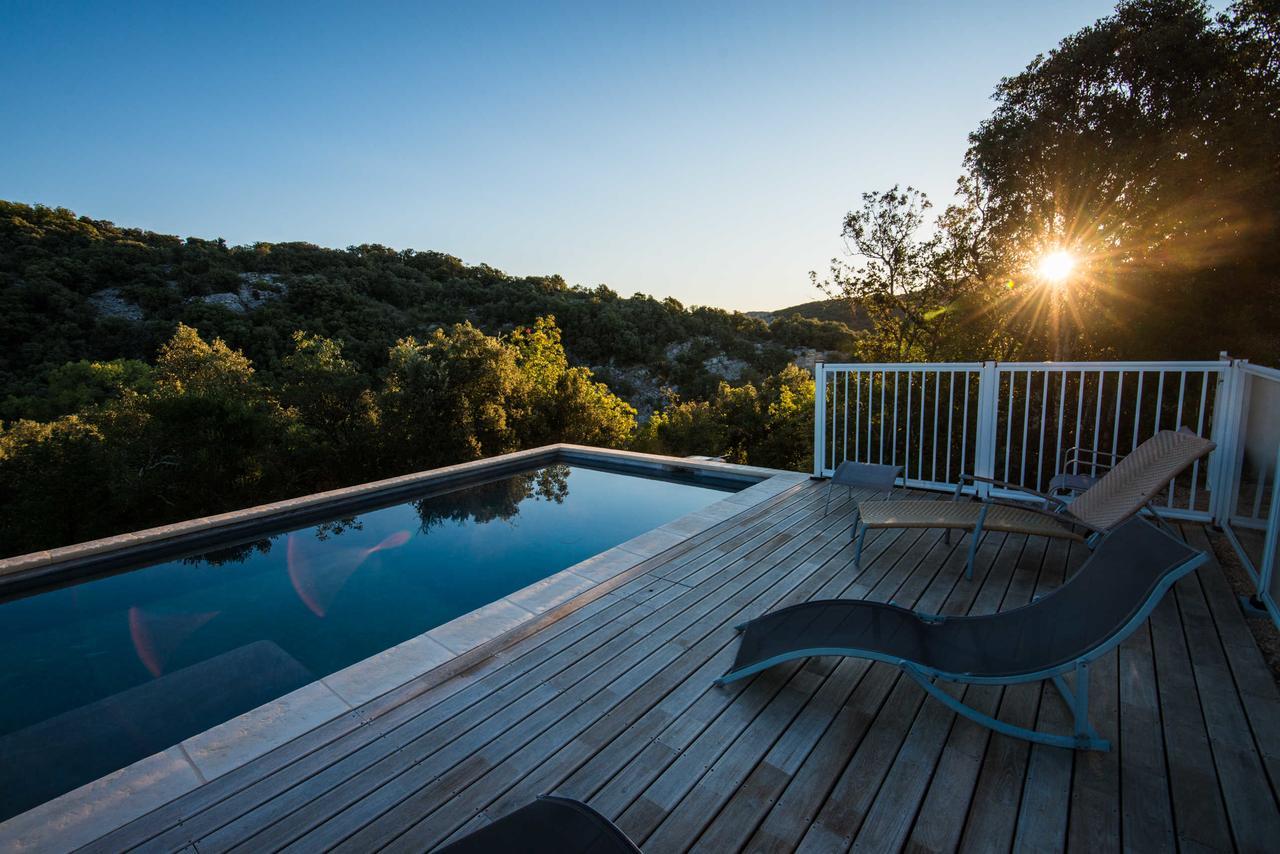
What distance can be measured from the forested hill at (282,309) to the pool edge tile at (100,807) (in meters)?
12.0

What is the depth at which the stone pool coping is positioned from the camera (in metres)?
1.62

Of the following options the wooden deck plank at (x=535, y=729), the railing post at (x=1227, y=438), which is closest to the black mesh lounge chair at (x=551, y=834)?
the wooden deck plank at (x=535, y=729)

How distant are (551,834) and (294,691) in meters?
1.59

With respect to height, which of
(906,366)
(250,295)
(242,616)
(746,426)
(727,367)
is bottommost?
(746,426)

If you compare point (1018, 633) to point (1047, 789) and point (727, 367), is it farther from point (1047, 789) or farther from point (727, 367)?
point (727, 367)

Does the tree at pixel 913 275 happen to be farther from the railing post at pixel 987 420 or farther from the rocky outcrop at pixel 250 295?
the rocky outcrop at pixel 250 295

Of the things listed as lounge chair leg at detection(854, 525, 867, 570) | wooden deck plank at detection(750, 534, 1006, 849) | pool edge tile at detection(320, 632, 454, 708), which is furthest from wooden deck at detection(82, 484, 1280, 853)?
lounge chair leg at detection(854, 525, 867, 570)

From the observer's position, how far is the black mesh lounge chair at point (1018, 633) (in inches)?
64.6

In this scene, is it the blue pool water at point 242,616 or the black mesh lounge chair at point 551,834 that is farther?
the blue pool water at point 242,616

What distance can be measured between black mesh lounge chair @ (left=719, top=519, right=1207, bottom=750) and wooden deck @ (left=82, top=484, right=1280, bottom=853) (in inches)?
5.7

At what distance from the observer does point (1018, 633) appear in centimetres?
194

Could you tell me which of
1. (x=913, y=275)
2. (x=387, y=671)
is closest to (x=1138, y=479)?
(x=387, y=671)

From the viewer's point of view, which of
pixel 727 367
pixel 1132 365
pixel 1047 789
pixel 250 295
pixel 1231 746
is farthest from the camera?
pixel 727 367

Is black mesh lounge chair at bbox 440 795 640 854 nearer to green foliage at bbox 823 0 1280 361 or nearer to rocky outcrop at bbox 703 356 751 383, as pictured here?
green foliage at bbox 823 0 1280 361
